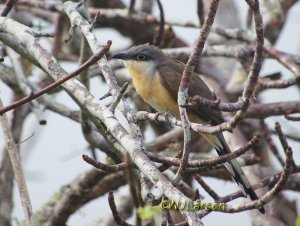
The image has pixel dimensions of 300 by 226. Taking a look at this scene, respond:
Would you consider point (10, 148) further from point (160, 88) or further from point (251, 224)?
point (251, 224)

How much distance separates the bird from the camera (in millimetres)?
4562

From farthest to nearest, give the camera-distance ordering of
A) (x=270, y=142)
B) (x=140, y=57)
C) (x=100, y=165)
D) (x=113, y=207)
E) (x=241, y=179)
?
1. (x=270, y=142)
2. (x=140, y=57)
3. (x=241, y=179)
4. (x=100, y=165)
5. (x=113, y=207)

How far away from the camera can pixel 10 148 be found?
313 centimetres

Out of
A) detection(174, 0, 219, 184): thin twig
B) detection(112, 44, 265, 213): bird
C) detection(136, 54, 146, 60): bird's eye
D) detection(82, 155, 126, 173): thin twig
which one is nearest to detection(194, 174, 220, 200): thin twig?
detection(82, 155, 126, 173): thin twig

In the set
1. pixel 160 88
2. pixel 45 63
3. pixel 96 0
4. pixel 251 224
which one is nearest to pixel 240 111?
pixel 45 63

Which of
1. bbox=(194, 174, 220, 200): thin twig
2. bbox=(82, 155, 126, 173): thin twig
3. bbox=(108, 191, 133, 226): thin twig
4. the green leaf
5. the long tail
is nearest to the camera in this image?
the green leaf

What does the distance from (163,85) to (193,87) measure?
0.82 feet

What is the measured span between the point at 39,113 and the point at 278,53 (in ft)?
5.99

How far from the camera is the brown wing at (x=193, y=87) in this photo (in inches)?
179

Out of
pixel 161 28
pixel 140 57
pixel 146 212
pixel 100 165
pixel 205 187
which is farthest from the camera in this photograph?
pixel 161 28

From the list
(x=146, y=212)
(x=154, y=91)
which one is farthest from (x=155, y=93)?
(x=146, y=212)

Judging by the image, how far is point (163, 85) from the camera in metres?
4.67

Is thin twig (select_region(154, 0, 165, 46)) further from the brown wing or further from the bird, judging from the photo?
the brown wing

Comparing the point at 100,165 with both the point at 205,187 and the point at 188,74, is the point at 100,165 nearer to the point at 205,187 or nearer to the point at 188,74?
the point at 188,74
